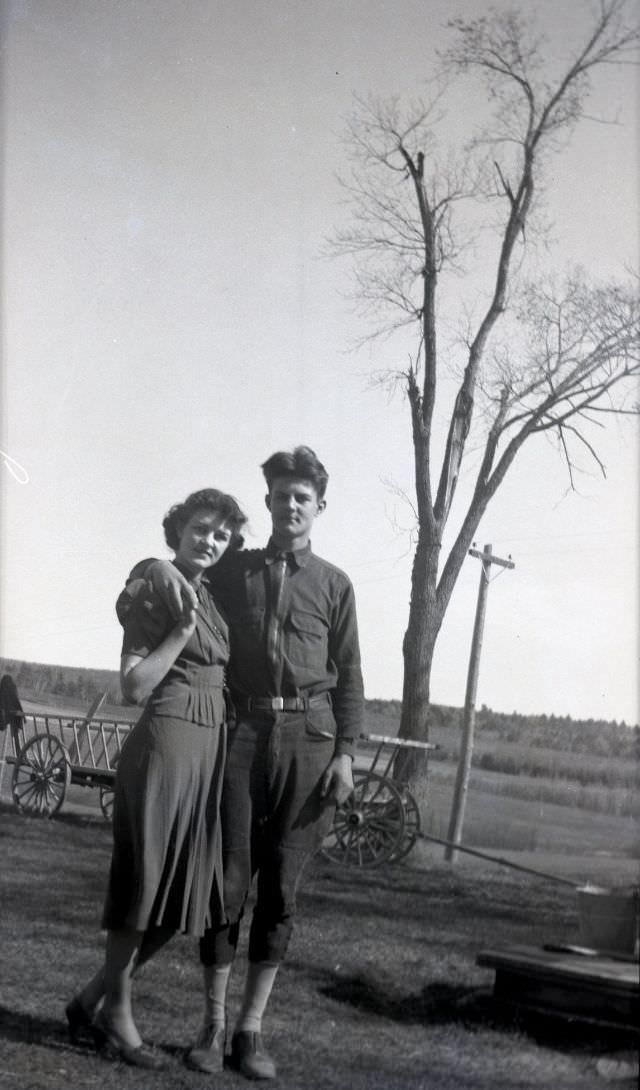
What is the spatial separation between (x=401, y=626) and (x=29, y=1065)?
4.36 feet

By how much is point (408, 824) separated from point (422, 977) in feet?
1.06

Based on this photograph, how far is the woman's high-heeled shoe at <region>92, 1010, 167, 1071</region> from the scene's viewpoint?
7.79 ft

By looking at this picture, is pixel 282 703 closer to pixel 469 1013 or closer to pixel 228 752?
pixel 228 752

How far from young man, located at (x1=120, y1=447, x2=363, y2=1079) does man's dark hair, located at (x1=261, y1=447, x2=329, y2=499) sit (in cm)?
9

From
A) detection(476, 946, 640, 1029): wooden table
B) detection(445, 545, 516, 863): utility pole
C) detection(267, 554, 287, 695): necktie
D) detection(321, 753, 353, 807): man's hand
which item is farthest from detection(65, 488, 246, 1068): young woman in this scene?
detection(476, 946, 640, 1029): wooden table

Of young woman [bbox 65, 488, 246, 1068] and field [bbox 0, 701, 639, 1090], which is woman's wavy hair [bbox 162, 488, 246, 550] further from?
field [bbox 0, 701, 639, 1090]

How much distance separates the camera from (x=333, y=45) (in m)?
2.69

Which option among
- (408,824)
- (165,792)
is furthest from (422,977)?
(165,792)

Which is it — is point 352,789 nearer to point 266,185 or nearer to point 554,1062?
point 554,1062

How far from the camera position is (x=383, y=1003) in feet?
7.52

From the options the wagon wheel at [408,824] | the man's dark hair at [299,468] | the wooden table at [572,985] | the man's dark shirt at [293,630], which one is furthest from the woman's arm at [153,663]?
the wooden table at [572,985]

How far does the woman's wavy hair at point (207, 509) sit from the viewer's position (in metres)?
2.49

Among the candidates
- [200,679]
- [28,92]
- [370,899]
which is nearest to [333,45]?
[28,92]

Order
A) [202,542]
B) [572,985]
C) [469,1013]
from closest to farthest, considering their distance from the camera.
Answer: [572,985]
[469,1013]
[202,542]
